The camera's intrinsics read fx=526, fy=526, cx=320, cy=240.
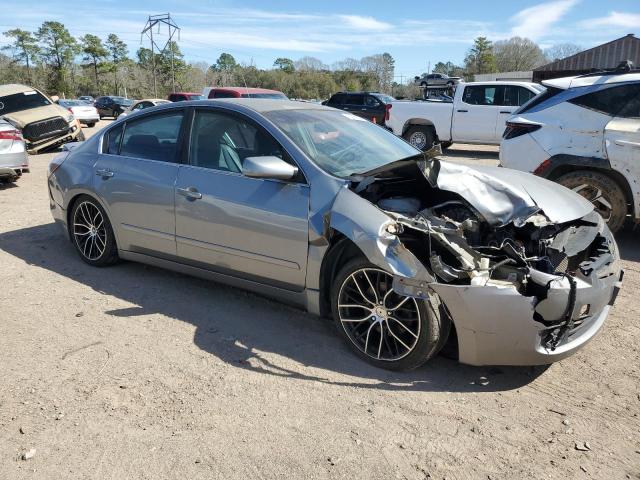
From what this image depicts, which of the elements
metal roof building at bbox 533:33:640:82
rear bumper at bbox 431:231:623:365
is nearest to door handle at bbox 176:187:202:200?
rear bumper at bbox 431:231:623:365

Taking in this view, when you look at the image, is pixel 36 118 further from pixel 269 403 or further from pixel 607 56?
pixel 607 56

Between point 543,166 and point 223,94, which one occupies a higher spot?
point 223,94

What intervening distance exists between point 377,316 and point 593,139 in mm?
3969

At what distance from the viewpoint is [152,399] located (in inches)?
123

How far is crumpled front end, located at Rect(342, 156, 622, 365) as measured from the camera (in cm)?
298

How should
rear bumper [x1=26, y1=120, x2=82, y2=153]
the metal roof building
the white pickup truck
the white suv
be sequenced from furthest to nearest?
the metal roof building
the white pickup truck
rear bumper [x1=26, y1=120, x2=82, y2=153]
the white suv

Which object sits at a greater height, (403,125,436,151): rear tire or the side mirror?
the side mirror

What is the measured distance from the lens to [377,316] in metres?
3.41

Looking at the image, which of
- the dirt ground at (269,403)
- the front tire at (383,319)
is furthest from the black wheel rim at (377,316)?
the dirt ground at (269,403)

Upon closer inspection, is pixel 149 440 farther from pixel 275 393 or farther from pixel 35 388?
pixel 35 388

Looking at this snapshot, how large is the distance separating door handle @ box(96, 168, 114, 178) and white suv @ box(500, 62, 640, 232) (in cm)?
465

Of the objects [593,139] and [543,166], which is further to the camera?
[543,166]

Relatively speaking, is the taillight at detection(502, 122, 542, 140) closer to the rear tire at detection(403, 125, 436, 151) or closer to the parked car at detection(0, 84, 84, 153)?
the rear tire at detection(403, 125, 436, 151)

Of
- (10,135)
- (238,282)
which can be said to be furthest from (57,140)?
(238,282)
